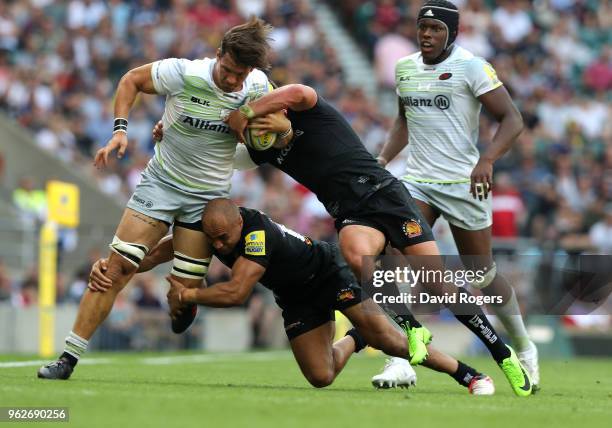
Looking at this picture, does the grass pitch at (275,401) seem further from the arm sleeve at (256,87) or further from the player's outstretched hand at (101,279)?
the arm sleeve at (256,87)

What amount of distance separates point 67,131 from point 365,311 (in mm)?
13438

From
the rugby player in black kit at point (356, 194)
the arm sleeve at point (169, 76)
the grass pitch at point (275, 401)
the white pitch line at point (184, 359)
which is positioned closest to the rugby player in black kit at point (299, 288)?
the grass pitch at point (275, 401)

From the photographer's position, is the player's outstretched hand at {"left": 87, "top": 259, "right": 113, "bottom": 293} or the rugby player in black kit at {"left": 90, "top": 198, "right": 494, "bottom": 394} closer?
the rugby player in black kit at {"left": 90, "top": 198, "right": 494, "bottom": 394}

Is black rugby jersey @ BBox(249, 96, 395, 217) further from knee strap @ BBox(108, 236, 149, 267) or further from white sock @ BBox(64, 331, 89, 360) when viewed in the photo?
white sock @ BBox(64, 331, 89, 360)

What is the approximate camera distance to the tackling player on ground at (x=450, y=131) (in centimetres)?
1041

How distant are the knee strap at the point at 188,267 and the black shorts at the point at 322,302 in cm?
72

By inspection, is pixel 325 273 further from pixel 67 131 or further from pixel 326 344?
pixel 67 131

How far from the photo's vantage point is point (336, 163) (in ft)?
31.6

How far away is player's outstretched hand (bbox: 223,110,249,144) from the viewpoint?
9.34 m

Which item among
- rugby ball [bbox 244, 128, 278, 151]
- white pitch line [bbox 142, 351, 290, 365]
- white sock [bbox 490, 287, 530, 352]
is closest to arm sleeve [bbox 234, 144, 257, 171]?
rugby ball [bbox 244, 128, 278, 151]

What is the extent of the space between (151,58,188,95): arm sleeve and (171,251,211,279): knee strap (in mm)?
1200

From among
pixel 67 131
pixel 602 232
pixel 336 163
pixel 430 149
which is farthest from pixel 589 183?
pixel 336 163

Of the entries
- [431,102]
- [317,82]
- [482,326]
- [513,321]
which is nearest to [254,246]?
[482,326]

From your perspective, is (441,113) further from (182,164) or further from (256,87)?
(182,164)
